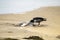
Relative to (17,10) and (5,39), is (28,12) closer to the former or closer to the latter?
(17,10)

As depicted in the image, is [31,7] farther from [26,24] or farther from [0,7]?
[26,24]

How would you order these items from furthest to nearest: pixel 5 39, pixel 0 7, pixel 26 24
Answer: pixel 0 7 < pixel 26 24 < pixel 5 39

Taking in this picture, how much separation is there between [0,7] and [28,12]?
3.23ft

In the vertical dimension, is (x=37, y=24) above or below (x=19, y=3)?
below

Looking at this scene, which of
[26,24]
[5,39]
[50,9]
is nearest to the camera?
[5,39]

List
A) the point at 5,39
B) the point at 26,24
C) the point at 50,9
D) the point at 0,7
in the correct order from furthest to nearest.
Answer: the point at 50,9 < the point at 0,7 < the point at 26,24 < the point at 5,39

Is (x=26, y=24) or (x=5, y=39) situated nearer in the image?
(x=5, y=39)

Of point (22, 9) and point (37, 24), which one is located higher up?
point (22, 9)

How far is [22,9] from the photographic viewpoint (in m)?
7.62

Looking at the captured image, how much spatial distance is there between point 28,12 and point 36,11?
0.31 m

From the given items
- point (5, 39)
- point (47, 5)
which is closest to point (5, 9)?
point (47, 5)

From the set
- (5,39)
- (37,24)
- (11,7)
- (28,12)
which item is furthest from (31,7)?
(5,39)

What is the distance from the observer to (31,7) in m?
7.56

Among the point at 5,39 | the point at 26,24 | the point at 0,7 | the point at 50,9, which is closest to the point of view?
the point at 5,39
